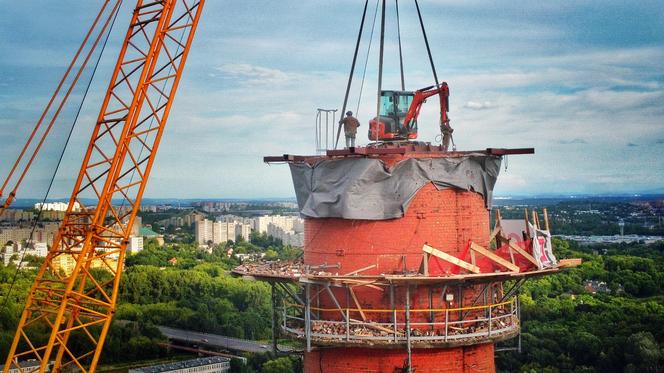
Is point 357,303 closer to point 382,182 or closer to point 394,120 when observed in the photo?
point 382,182

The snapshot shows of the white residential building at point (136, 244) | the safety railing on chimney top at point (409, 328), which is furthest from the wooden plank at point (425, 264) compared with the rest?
the white residential building at point (136, 244)

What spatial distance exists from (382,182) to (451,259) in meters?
2.16

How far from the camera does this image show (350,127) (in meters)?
19.1

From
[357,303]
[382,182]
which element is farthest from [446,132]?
[357,303]

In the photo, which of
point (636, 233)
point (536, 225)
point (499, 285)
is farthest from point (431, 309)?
point (636, 233)

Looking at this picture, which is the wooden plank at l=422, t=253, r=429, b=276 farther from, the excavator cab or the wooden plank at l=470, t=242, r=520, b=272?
the excavator cab

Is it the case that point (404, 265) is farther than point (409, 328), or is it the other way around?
point (404, 265)

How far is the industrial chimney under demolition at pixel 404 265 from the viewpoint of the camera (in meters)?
16.9

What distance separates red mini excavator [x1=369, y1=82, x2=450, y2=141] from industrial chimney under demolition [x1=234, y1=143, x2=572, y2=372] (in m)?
0.52

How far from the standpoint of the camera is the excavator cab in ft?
61.6

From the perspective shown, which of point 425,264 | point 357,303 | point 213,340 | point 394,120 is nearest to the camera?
point 425,264

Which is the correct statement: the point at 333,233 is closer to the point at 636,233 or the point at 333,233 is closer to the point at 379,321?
the point at 379,321

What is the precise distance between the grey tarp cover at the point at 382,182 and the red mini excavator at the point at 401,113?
48.9 inches

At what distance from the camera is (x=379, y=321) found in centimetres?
1714
